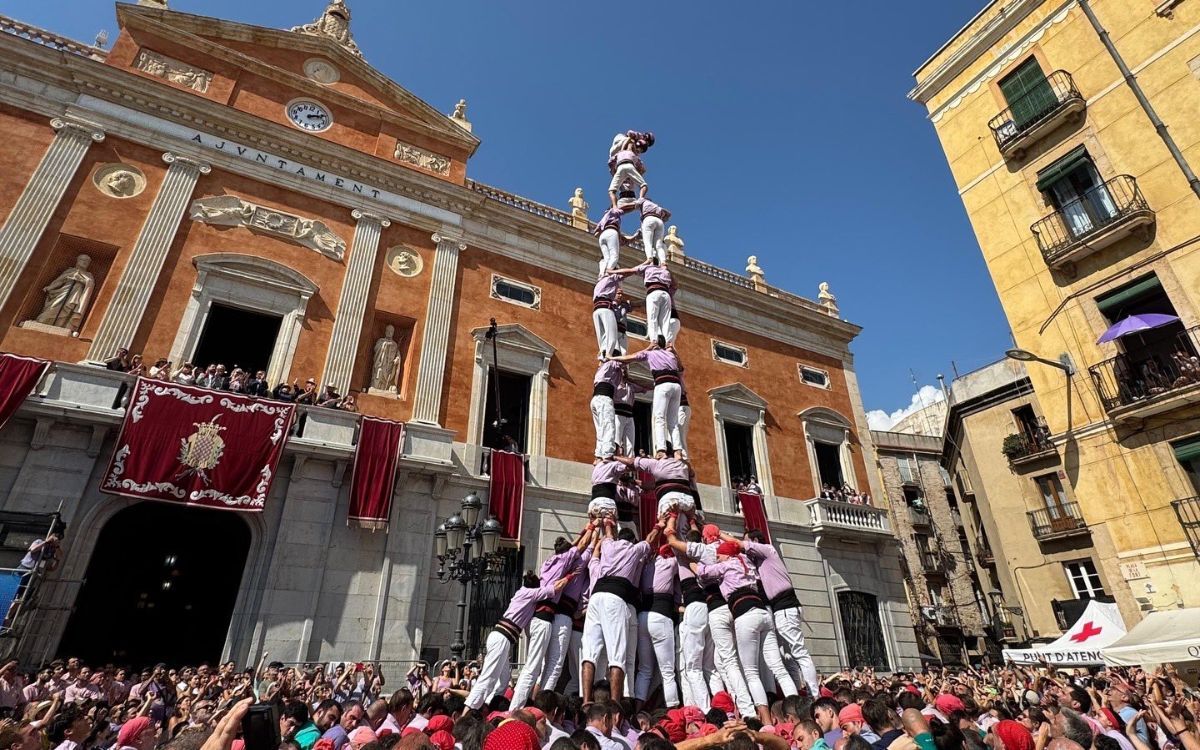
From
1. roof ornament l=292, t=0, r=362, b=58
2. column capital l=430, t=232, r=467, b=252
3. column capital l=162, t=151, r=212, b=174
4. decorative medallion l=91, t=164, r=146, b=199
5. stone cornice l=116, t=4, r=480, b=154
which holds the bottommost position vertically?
decorative medallion l=91, t=164, r=146, b=199

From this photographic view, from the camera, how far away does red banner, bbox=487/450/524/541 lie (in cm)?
1328

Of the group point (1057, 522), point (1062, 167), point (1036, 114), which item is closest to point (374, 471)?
point (1062, 167)

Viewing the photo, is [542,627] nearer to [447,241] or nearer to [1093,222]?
[447,241]

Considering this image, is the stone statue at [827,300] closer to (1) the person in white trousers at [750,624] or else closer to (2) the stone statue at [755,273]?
(2) the stone statue at [755,273]

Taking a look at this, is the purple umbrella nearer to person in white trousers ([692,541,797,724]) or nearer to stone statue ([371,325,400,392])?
person in white trousers ([692,541,797,724])

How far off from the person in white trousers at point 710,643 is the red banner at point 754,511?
11.2 m

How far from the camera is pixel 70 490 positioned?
33.3 ft

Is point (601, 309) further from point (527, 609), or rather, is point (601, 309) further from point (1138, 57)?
point (1138, 57)

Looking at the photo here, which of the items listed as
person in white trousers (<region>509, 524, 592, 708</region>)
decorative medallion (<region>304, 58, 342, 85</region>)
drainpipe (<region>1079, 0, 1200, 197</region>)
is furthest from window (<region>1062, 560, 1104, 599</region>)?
decorative medallion (<region>304, 58, 342, 85</region>)

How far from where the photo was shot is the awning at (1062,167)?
14641mm

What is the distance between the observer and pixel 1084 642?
12094 millimetres

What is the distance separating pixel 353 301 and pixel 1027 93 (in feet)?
60.2

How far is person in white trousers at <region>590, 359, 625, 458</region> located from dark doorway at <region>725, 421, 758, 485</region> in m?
10.9

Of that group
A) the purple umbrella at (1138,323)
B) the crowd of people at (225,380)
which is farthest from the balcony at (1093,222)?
the crowd of people at (225,380)
